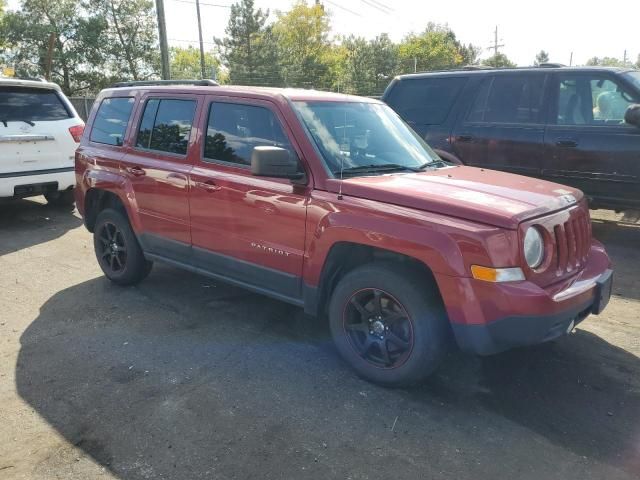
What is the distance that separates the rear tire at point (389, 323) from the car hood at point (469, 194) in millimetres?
441

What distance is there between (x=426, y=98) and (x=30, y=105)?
558cm

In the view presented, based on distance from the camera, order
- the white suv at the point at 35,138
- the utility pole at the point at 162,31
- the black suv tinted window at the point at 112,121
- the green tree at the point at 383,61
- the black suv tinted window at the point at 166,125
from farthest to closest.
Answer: the green tree at the point at 383,61 → the utility pole at the point at 162,31 → the white suv at the point at 35,138 → the black suv tinted window at the point at 112,121 → the black suv tinted window at the point at 166,125

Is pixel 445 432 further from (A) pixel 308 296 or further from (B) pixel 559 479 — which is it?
(A) pixel 308 296

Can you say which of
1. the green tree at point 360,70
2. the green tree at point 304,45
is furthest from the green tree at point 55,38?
the green tree at point 360,70

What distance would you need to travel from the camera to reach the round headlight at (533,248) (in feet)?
9.32

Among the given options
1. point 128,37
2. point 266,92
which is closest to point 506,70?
point 266,92

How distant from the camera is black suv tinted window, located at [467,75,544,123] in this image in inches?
247

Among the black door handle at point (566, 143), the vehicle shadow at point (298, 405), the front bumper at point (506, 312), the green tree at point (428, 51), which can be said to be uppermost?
the green tree at point (428, 51)

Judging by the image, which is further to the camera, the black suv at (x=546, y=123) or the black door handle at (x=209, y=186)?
the black suv at (x=546, y=123)

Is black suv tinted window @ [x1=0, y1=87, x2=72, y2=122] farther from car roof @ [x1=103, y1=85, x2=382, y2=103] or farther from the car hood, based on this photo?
the car hood

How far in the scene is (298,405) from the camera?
3125 mm

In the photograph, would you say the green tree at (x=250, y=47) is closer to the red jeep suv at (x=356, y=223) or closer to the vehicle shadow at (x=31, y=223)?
the vehicle shadow at (x=31, y=223)

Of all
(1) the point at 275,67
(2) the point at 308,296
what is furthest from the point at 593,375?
(1) the point at 275,67

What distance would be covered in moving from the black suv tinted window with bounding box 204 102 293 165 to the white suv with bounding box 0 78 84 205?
4441 millimetres
